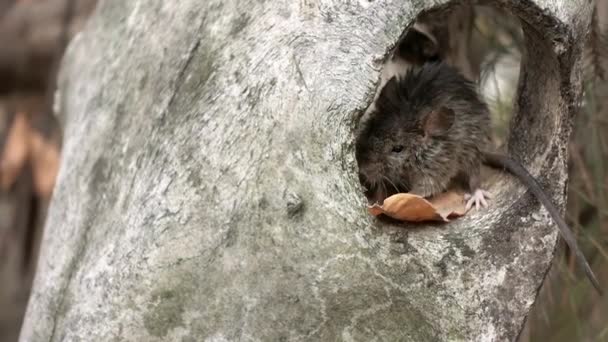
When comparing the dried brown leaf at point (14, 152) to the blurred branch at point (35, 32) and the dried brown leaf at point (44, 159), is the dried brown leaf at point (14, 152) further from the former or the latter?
the blurred branch at point (35, 32)

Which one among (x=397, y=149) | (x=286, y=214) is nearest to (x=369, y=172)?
(x=397, y=149)

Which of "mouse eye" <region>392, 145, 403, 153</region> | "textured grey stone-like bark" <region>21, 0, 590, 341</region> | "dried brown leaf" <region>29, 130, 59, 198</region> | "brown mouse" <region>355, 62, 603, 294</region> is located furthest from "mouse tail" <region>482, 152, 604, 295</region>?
"dried brown leaf" <region>29, 130, 59, 198</region>

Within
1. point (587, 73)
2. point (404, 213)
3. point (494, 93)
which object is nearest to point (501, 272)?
point (404, 213)

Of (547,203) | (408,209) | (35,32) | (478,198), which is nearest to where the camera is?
(408,209)

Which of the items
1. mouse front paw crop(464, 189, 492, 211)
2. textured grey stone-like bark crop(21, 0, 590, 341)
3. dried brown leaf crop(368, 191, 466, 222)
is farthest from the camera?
mouse front paw crop(464, 189, 492, 211)

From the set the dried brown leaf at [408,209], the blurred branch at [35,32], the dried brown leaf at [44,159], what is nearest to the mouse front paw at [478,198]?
the dried brown leaf at [408,209]

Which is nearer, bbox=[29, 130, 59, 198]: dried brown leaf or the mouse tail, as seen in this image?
the mouse tail

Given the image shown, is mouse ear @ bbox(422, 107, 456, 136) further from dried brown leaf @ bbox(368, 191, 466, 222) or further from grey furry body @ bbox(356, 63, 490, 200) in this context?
dried brown leaf @ bbox(368, 191, 466, 222)

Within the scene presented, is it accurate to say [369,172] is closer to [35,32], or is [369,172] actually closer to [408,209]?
[408,209]
